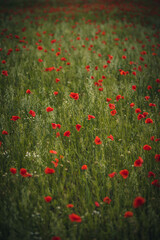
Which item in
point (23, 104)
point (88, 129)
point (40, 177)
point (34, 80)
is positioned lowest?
point (40, 177)

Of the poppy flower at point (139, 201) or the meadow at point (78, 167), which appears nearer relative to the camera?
the poppy flower at point (139, 201)

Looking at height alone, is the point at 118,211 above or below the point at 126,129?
below

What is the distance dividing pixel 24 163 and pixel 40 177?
0.92 ft

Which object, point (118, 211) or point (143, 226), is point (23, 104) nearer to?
point (118, 211)

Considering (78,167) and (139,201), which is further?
(78,167)

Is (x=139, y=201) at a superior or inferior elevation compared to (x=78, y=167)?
superior

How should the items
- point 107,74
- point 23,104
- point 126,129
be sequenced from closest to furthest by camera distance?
point 126,129
point 23,104
point 107,74

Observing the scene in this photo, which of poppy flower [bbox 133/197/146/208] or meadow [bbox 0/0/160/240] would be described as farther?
meadow [bbox 0/0/160/240]

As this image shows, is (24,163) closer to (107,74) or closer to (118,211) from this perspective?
(118,211)

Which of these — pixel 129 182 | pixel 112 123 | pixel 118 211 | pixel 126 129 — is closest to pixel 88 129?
pixel 112 123

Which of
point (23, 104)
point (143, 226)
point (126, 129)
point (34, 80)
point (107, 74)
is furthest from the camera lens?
point (107, 74)

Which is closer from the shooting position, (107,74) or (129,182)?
(129,182)

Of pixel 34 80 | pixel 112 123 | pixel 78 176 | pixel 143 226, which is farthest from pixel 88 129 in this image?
pixel 34 80

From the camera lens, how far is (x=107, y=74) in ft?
10.3
